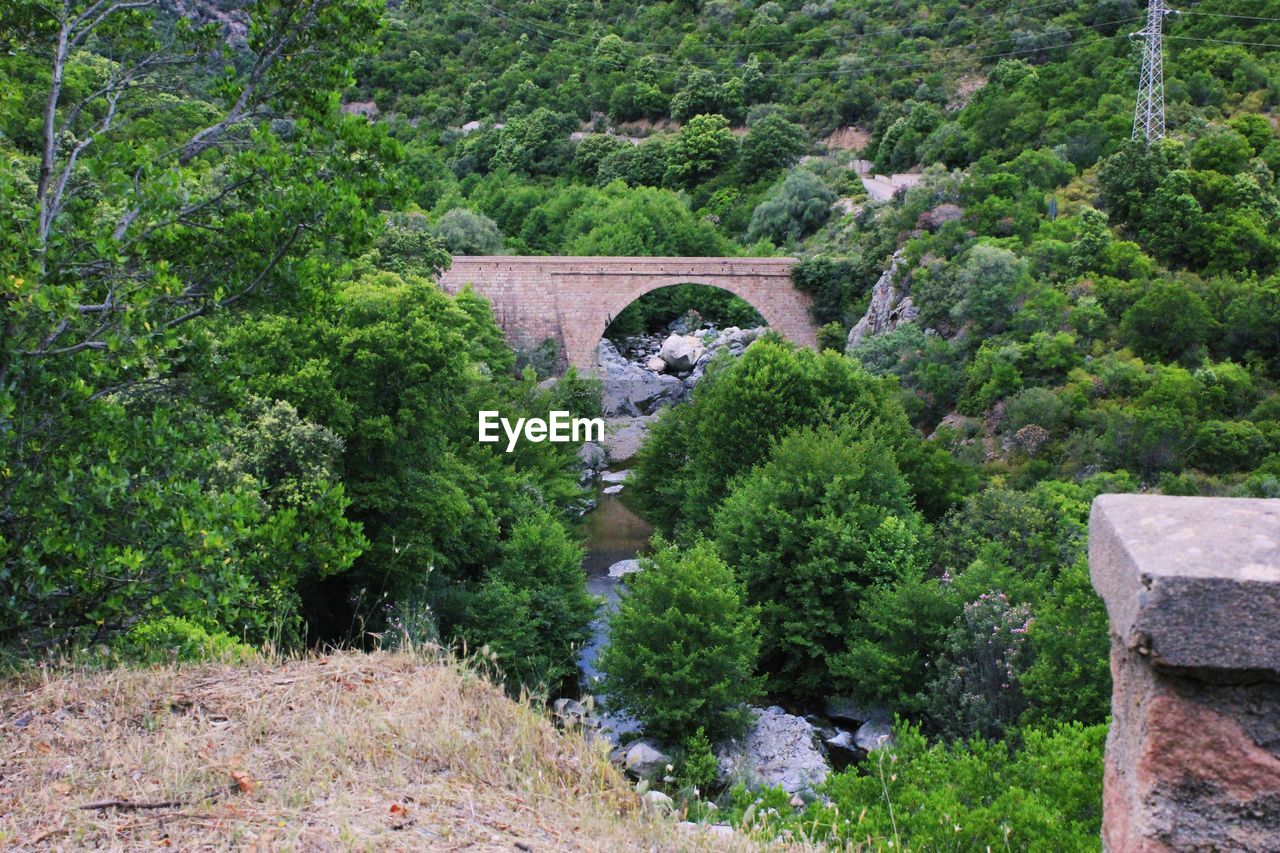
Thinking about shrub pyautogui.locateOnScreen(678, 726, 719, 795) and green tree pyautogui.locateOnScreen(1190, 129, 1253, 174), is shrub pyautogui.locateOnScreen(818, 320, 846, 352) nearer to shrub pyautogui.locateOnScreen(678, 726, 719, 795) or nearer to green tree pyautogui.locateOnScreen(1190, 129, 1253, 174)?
green tree pyautogui.locateOnScreen(1190, 129, 1253, 174)

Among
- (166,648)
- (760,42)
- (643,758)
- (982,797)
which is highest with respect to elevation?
(760,42)

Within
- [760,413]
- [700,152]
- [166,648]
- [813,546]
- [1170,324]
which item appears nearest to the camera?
[166,648]


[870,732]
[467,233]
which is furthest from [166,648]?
[467,233]

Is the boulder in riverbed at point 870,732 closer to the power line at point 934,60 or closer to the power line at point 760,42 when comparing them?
the power line at point 934,60

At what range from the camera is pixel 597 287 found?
40.5 metres

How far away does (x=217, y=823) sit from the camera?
3779 mm

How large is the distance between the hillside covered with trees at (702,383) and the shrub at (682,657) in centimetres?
7

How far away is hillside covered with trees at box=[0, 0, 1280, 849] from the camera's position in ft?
19.4

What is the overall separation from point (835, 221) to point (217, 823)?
42553 mm

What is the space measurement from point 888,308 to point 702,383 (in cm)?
684

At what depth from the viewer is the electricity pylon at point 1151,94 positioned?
31.1 meters

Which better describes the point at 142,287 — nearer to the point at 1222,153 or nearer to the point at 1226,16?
the point at 1222,153

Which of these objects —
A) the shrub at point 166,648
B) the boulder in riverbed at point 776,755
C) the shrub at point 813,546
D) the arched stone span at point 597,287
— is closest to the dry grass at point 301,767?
the shrub at point 166,648

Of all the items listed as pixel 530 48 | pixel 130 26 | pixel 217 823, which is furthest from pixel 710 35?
pixel 217 823
